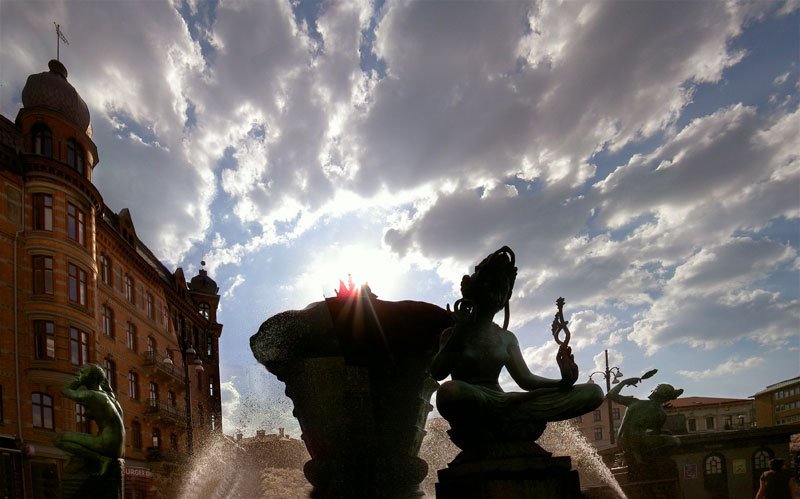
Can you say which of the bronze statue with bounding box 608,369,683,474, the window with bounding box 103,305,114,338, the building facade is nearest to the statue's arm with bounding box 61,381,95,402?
the bronze statue with bounding box 608,369,683,474

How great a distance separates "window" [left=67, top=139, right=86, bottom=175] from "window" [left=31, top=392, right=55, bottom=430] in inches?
399

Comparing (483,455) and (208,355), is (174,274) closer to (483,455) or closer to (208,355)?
(208,355)

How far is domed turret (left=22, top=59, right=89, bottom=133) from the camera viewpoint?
2600 centimetres

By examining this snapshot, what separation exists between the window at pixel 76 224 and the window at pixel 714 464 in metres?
25.2

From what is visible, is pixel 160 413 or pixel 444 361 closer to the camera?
pixel 444 361

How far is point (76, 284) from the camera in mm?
24828

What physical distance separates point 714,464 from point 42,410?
76.1ft

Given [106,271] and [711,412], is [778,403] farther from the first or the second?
[106,271]

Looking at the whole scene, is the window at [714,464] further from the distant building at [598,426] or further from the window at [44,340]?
the distant building at [598,426]

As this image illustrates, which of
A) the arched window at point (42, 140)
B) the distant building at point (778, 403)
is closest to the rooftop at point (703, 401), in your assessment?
the distant building at point (778, 403)

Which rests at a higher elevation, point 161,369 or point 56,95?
point 56,95

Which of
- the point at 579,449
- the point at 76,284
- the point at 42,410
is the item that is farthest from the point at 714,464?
the point at 76,284

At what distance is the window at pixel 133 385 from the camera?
29.8 metres

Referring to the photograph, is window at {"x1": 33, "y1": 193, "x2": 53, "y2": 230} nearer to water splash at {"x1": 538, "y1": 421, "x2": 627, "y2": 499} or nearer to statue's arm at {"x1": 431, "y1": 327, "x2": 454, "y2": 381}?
water splash at {"x1": 538, "y1": 421, "x2": 627, "y2": 499}
